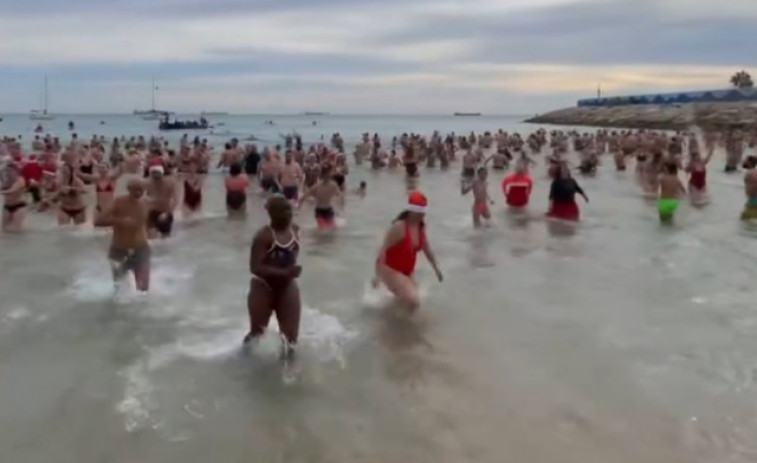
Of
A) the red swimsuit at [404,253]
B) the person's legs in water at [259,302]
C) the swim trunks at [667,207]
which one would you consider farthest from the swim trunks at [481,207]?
the person's legs in water at [259,302]

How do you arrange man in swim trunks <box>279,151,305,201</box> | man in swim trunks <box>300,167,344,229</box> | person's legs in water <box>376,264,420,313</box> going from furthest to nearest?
man in swim trunks <box>279,151,305,201</box>
man in swim trunks <box>300,167,344,229</box>
person's legs in water <box>376,264,420,313</box>

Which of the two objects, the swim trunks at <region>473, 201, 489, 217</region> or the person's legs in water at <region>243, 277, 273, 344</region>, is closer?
the person's legs in water at <region>243, 277, 273, 344</region>

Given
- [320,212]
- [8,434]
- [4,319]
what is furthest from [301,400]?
[320,212]

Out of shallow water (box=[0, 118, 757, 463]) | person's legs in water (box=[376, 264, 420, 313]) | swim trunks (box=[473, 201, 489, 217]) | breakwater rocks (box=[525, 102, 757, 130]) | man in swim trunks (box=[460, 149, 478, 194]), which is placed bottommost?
shallow water (box=[0, 118, 757, 463])

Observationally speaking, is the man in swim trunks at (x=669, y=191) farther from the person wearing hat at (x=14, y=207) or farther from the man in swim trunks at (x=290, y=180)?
the person wearing hat at (x=14, y=207)

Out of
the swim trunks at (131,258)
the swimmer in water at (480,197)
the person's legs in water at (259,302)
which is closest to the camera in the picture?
→ the person's legs in water at (259,302)

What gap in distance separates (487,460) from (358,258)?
7506 millimetres

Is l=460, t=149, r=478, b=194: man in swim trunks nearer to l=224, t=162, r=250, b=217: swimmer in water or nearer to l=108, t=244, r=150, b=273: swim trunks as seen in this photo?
l=224, t=162, r=250, b=217: swimmer in water

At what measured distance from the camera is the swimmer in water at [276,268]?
6.91 meters

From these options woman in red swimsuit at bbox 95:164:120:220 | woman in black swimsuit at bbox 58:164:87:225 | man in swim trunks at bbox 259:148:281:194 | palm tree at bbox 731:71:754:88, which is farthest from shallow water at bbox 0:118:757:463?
palm tree at bbox 731:71:754:88

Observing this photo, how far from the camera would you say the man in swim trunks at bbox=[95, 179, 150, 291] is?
353 inches

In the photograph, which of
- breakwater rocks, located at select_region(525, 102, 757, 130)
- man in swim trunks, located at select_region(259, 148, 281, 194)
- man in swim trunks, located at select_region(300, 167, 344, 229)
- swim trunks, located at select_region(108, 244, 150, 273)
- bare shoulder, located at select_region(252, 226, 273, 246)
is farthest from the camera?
breakwater rocks, located at select_region(525, 102, 757, 130)

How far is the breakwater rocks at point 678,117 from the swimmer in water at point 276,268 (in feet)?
173

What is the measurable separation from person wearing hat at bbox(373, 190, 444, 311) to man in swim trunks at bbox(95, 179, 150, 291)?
7.71 ft
